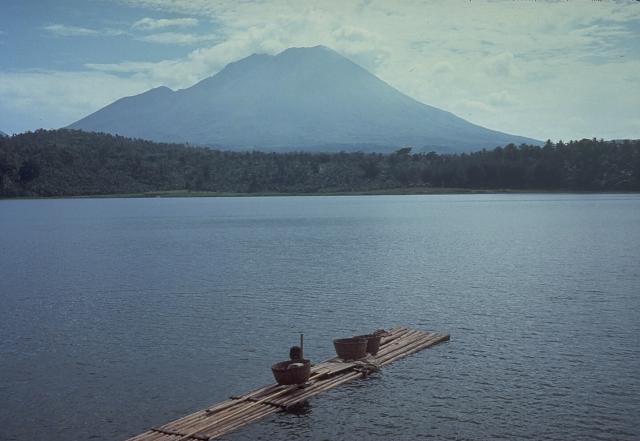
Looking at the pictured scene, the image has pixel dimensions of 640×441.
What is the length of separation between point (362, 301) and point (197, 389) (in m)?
21.4

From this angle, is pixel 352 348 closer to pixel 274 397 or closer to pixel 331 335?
pixel 331 335

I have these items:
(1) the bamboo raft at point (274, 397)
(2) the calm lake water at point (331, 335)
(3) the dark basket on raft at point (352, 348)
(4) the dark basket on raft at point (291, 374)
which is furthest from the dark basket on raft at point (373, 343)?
(4) the dark basket on raft at point (291, 374)

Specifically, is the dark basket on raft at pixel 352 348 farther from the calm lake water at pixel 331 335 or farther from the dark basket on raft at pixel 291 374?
the dark basket on raft at pixel 291 374

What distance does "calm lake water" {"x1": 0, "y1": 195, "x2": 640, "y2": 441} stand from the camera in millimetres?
27969

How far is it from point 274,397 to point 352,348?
250 inches

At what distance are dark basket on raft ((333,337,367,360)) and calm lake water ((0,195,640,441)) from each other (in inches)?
65.9

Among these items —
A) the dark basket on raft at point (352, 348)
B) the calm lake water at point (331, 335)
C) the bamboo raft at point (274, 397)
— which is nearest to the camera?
the bamboo raft at point (274, 397)

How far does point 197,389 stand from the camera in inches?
1240

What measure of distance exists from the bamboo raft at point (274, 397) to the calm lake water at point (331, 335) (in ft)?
2.06

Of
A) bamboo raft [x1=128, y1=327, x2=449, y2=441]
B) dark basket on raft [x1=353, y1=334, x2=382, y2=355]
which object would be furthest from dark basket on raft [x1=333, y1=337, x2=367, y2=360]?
dark basket on raft [x1=353, y1=334, x2=382, y2=355]

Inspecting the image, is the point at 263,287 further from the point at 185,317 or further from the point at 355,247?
the point at 355,247

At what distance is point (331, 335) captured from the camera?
40562 millimetres

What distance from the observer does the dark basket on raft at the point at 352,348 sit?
35.1 meters

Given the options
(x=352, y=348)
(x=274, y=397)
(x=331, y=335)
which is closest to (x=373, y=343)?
(x=352, y=348)
